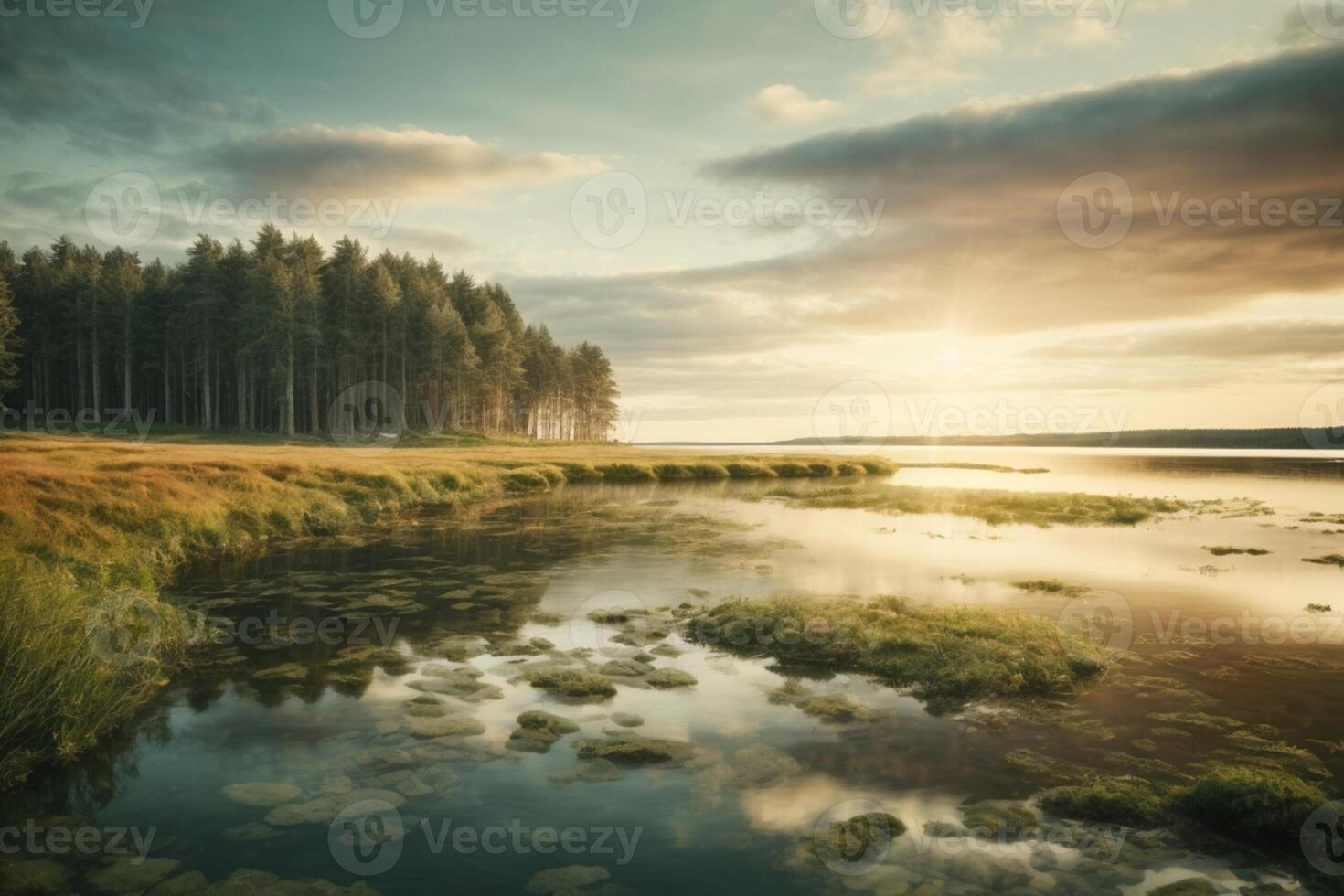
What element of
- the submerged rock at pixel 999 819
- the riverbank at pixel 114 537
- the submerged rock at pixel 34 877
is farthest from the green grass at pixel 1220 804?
the riverbank at pixel 114 537

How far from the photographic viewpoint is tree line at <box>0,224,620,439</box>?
264 feet

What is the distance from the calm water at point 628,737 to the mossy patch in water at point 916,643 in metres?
0.81

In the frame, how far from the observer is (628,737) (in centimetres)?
1158

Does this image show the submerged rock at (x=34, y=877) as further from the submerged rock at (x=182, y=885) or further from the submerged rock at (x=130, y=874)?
the submerged rock at (x=182, y=885)

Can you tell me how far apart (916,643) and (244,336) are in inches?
3447

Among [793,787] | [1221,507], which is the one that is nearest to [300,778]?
[793,787]

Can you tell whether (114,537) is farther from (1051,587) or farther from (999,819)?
(1051,587)

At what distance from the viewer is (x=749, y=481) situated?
74125mm

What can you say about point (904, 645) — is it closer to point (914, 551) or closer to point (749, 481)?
point (914, 551)

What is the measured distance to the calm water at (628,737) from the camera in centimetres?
815

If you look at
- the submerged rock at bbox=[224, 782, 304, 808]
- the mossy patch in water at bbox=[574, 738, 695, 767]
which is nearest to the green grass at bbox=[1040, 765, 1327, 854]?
the mossy patch in water at bbox=[574, 738, 695, 767]

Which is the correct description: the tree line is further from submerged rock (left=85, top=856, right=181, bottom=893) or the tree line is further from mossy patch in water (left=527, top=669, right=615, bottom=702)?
submerged rock (left=85, top=856, right=181, bottom=893)

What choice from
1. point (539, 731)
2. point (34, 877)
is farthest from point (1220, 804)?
point (34, 877)

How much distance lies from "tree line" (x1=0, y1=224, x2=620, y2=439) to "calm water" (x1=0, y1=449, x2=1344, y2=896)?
6749cm
